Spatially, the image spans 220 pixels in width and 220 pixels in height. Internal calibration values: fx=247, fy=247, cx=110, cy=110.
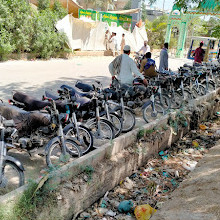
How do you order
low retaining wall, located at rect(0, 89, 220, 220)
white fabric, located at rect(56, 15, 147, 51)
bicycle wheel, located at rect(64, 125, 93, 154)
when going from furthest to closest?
1. white fabric, located at rect(56, 15, 147, 51)
2. bicycle wheel, located at rect(64, 125, 93, 154)
3. low retaining wall, located at rect(0, 89, 220, 220)

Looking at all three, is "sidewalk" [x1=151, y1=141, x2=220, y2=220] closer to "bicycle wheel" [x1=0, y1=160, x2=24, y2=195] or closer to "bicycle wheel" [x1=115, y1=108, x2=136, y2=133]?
"bicycle wheel" [x1=115, y1=108, x2=136, y2=133]

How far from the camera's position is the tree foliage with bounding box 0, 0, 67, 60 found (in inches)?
433

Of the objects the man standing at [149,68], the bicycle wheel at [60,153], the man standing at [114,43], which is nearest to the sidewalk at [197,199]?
the bicycle wheel at [60,153]

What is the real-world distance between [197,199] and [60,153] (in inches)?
80.2

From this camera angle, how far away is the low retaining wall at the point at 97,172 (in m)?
2.80

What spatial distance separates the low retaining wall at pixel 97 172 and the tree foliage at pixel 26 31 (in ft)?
28.9

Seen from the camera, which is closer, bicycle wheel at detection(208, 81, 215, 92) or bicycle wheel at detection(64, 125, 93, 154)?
bicycle wheel at detection(64, 125, 93, 154)

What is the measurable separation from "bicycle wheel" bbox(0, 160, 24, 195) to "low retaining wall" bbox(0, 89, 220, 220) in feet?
1.37

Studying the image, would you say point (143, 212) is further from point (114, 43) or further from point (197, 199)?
point (114, 43)

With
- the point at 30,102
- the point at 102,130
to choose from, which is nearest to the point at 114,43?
the point at 102,130

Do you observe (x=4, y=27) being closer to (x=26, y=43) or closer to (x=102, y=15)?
(x=26, y=43)

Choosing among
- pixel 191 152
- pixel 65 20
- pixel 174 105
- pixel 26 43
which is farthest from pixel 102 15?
pixel 191 152

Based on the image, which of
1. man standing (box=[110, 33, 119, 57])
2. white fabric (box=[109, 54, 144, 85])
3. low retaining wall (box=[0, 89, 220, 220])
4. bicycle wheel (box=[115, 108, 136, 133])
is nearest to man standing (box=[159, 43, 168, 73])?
white fabric (box=[109, 54, 144, 85])

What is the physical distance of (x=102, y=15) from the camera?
19656 mm
